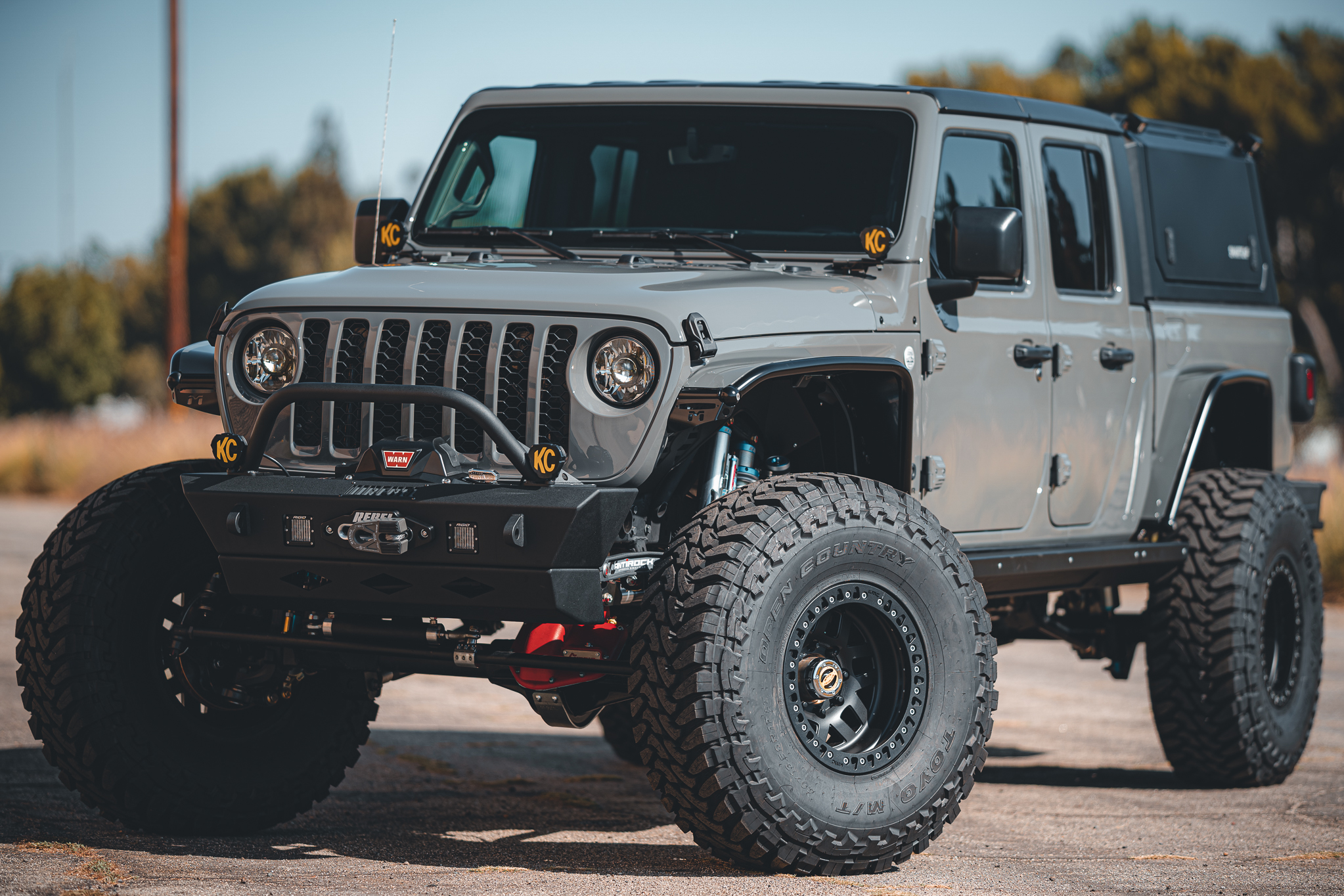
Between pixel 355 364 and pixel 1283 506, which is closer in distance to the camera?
pixel 355 364

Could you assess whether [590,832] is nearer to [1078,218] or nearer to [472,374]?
[472,374]

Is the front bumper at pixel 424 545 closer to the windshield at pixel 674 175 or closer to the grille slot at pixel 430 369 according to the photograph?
the grille slot at pixel 430 369

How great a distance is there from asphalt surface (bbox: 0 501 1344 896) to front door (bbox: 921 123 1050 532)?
3.87ft

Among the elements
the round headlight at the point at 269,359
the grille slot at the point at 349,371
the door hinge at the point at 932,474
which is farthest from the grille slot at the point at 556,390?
the door hinge at the point at 932,474

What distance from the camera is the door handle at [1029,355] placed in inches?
233

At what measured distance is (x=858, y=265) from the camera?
5480 millimetres

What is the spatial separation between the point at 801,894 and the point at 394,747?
331 cm

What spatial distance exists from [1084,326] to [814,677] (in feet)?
7.29

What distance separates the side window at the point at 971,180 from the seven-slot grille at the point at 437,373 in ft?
5.28

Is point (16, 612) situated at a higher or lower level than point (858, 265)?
lower

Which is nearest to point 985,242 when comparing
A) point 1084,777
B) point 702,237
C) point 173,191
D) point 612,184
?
point 702,237

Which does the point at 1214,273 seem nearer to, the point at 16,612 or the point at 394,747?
the point at 394,747

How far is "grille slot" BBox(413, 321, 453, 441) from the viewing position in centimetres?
478

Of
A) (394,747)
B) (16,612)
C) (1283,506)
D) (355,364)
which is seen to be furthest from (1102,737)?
(16,612)
